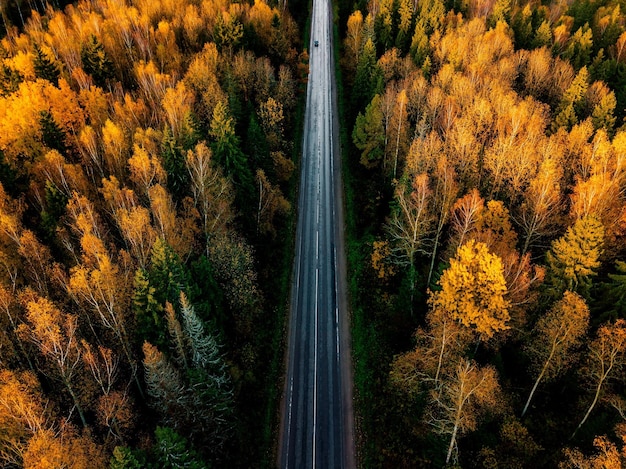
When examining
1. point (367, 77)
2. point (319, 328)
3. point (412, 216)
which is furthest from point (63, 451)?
point (367, 77)

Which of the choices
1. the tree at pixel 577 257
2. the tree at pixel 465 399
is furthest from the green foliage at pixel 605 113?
the tree at pixel 465 399

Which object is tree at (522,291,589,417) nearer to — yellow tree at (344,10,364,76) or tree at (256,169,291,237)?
tree at (256,169,291,237)

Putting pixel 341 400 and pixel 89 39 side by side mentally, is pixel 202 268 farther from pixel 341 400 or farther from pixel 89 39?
pixel 89 39

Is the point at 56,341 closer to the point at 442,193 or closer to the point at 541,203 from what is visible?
the point at 442,193

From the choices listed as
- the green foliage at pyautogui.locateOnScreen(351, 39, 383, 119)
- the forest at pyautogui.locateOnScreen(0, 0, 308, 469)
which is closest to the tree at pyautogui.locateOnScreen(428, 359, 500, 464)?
the forest at pyautogui.locateOnScreen(0, 0, 308, 469)

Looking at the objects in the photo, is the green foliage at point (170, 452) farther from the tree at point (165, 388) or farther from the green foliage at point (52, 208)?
the green foliage at point (52, 208)

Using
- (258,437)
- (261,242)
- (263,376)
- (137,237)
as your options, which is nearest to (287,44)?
(261,242)
